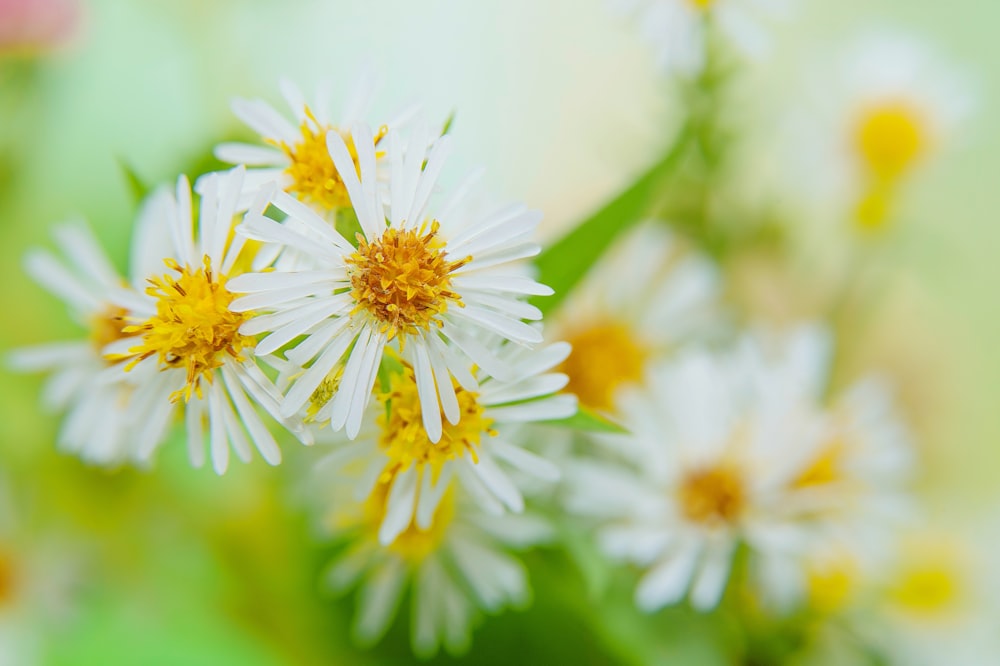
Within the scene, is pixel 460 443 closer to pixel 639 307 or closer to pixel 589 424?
→ pixel 589 424

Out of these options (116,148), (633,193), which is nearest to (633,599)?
(633,193)

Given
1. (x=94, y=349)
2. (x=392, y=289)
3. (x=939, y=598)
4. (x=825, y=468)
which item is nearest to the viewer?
(x=392, y=289)

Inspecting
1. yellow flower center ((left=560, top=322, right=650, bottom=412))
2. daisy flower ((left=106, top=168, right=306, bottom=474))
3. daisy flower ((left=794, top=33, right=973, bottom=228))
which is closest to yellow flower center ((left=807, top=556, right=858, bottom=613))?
yellow flower center ((left=560, top=322, right=650, bottom=412))

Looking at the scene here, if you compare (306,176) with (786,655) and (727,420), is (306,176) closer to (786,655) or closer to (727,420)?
(727,420)

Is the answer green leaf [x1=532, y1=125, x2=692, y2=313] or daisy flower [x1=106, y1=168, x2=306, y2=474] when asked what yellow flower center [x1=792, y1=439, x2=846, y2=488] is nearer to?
green leaf [x1=532, y1=125, x2=692, y2=313]

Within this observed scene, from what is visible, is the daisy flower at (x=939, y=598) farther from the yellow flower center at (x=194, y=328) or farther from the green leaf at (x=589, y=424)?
the yellow flower center at (x=194, y=328)

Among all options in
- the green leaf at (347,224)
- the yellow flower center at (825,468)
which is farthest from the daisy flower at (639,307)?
the green leaf at (347,224)

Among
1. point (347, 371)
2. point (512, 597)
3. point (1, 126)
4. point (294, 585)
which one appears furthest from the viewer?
point (1, 126)

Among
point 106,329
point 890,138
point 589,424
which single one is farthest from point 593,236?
point 890,138
